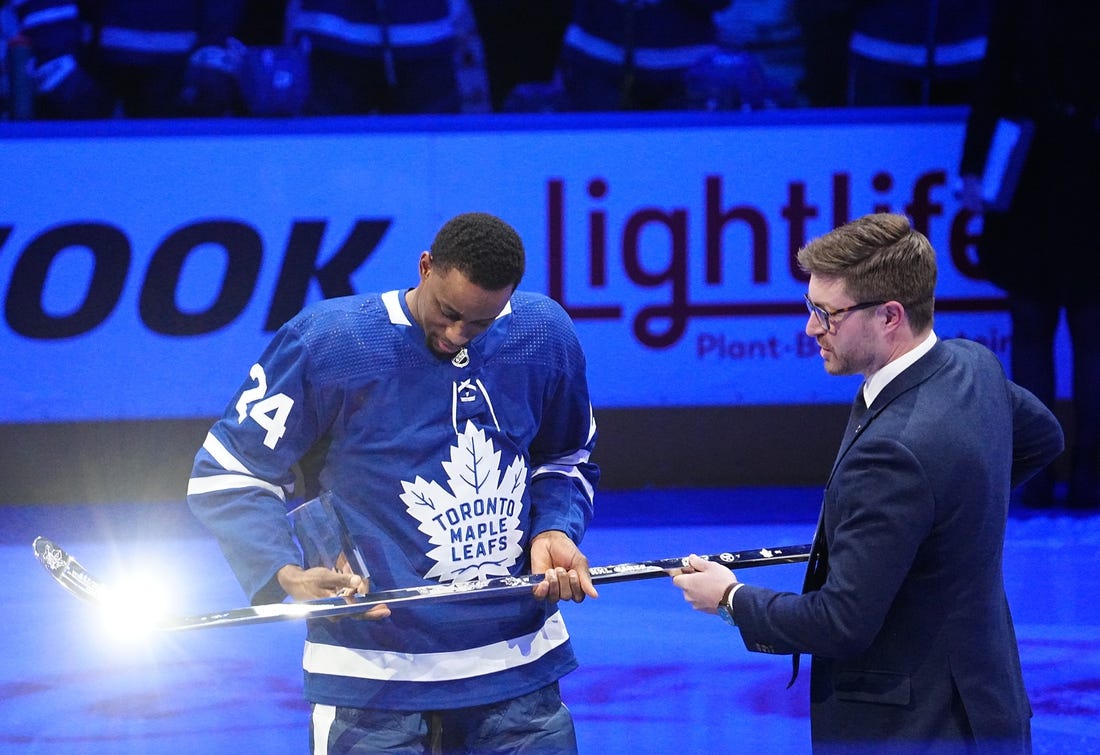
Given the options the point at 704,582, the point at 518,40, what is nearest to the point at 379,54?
the point at 518,40

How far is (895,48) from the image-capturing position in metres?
7.54

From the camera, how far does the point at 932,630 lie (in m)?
2.34

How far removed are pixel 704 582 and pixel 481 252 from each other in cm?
73

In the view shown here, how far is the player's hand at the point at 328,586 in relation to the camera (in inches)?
99.4

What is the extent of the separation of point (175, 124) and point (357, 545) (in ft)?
15.3

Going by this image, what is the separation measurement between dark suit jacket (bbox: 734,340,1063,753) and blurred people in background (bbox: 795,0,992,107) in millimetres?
5434

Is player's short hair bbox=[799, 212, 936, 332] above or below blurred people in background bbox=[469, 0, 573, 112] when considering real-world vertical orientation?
above

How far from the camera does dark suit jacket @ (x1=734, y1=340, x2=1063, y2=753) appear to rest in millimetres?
2271

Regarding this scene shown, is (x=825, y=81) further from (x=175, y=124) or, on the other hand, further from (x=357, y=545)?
(x=357, y=545)

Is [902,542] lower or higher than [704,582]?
higher

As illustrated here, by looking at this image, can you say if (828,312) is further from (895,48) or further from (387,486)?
(895,48)

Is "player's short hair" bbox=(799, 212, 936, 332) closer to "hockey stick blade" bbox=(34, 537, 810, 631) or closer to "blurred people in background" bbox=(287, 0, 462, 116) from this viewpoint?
"hockey stick blade" bbox=(34, 537, 810, 631)

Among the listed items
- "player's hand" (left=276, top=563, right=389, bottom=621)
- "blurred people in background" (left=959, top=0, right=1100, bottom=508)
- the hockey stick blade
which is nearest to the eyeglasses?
the hockey stick blade

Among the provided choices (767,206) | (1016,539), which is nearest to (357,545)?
(1016,539)
